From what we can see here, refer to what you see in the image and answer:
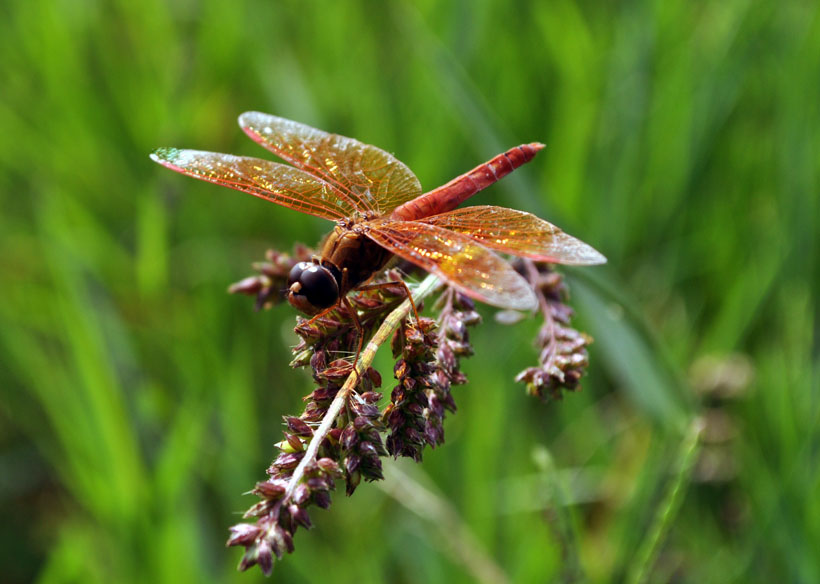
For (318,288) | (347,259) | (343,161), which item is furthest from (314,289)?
(343,161)

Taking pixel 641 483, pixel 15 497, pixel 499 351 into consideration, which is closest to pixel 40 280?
pixel 15 497

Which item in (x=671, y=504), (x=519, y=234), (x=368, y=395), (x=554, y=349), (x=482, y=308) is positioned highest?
(x=519, y=234)

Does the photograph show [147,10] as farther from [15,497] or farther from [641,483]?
[641,483]

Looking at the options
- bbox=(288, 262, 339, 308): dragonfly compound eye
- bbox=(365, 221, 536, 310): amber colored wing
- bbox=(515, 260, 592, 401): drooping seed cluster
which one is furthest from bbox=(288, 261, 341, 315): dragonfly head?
bbox=(515, 260, 592, 401): drooping seed cluster

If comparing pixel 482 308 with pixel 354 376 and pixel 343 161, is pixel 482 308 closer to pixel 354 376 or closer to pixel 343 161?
pixel 343 161

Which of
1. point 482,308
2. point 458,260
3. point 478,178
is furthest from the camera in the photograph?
point 482,308

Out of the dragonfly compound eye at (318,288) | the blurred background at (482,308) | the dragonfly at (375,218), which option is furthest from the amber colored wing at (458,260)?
the blurred background at (482,308)
